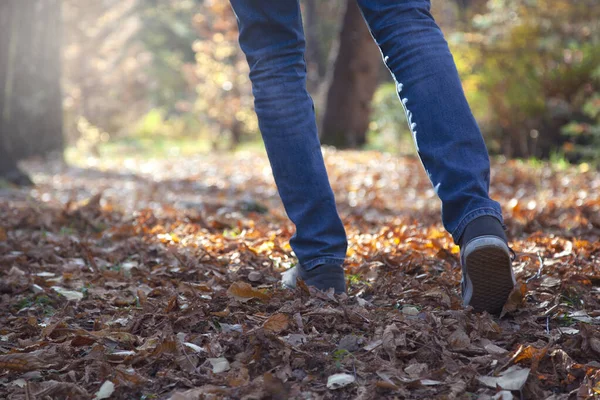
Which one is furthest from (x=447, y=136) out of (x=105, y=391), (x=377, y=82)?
(x=377, y=82)

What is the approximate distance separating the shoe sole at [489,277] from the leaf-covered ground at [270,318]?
6 cm

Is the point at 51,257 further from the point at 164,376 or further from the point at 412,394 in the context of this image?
the point at 412,394

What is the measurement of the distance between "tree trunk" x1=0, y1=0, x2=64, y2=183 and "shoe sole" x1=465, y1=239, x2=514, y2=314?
22.8ft

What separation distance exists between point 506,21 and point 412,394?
26.1 feet

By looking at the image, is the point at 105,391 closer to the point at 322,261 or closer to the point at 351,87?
the point at 322,261

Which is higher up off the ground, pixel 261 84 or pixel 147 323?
pixel 261 84

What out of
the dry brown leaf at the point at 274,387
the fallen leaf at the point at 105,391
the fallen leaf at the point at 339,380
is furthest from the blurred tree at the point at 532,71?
the fallen leaf at the point at 105,391

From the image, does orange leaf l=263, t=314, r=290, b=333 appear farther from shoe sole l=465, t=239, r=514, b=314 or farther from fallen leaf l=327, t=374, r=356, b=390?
shoe sole l=465, t=239, r=514, b=314

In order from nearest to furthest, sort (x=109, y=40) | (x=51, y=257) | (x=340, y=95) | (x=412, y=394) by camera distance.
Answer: (x=412, y=394) → (x=51, y=257) → (x=340, y=95) → (x=109, y=40)

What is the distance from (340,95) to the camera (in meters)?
→ 10.3

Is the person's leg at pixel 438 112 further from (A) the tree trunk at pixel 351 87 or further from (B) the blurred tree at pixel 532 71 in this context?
(A) the tree trunk at pixel 351 87

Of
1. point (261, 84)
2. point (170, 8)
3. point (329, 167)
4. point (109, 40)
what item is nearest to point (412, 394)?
point (261, 84)

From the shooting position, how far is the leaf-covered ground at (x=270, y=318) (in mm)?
1529

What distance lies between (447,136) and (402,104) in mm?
210
